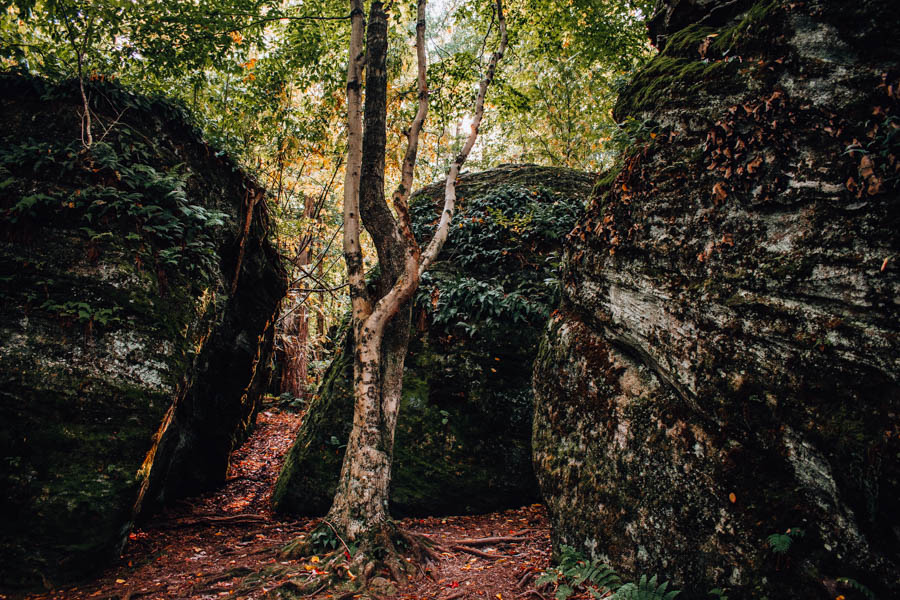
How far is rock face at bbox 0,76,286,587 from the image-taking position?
427 centimetres

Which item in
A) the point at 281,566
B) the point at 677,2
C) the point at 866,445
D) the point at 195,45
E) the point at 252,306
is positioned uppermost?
the point at 195,45

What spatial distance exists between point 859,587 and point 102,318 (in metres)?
7.29

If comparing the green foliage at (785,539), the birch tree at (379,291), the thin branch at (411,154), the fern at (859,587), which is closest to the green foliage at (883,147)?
the green foliage at (785,539)

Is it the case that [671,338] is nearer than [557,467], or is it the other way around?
[671,338]

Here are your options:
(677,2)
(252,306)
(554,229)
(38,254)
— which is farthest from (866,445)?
(252,306)

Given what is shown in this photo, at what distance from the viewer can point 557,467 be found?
4.80m

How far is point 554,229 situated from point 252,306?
640cm

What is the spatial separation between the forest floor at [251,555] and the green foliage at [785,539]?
221 centimetres

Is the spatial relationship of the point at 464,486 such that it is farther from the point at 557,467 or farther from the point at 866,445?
the point at 866,445

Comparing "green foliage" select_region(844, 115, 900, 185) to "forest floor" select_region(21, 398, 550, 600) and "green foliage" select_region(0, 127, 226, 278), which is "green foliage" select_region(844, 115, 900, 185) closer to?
"forest floor" select_region(21, 398, 550, 600)

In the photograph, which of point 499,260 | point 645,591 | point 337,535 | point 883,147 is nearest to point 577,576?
point 645,591

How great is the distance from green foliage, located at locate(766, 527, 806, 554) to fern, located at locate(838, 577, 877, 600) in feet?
0.96

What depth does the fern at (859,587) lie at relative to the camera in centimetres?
255

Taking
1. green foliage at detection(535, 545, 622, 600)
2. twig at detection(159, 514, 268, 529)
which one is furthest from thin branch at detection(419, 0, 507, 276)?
twig at detection(159, 514, 268, 529)
